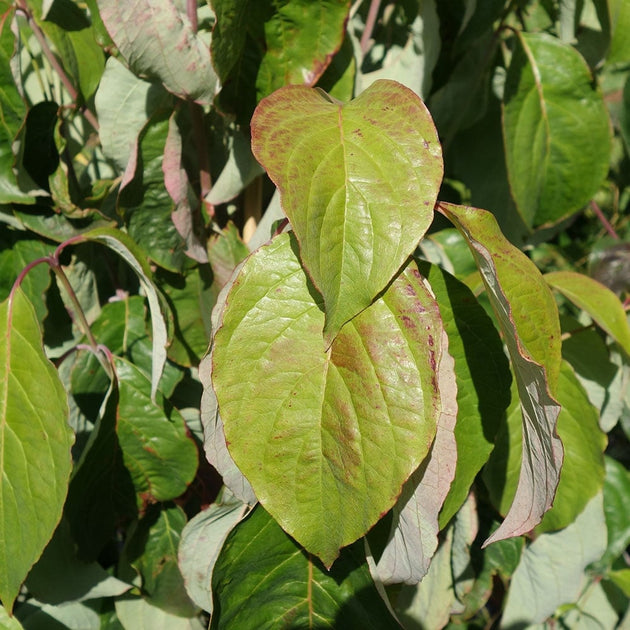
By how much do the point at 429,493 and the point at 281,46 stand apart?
0.45m

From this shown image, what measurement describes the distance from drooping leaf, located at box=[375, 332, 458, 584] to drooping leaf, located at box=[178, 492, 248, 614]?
0.19 metres

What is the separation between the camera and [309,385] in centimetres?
52

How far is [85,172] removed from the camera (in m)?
0.99

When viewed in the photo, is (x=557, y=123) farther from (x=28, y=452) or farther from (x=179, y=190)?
(x=28, y=452)

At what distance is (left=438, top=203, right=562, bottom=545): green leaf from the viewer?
467mm

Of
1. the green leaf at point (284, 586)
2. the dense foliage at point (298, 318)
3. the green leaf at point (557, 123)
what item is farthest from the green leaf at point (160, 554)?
the green leaf at point (557, 123)

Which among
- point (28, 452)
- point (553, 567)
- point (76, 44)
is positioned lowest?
point (553, 567)

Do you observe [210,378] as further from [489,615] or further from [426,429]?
[489,615]

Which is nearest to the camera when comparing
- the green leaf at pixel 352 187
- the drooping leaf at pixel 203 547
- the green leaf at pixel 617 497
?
the green leaf at pixel 352 187

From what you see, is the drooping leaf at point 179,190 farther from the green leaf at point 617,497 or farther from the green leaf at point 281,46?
the green leaf at point 617,497

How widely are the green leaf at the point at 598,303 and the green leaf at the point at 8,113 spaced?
59cm

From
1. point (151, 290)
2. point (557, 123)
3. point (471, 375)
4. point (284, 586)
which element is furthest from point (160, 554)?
point (557, 123)

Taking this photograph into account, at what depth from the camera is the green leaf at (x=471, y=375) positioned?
1.98 ft

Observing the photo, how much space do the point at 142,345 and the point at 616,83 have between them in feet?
6.03
